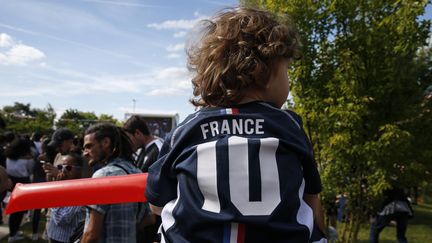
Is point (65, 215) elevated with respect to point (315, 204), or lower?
lower

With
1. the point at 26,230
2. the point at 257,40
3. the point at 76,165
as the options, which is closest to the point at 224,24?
the point at 257,40

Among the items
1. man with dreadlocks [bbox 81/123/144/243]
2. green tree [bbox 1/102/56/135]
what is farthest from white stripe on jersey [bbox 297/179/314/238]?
green tree [bbox 1/102/56/135]

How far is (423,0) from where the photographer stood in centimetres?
496

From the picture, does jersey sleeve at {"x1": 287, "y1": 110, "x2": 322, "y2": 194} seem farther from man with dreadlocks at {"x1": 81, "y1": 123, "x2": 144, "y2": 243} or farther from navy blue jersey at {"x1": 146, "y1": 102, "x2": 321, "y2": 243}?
man with dreadlocks at {"x1": 81, "y1": 123, "x2": 144, "y2": 243}

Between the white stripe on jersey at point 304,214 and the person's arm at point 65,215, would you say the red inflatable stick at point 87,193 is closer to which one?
the white stripe on jersey at point 304,214

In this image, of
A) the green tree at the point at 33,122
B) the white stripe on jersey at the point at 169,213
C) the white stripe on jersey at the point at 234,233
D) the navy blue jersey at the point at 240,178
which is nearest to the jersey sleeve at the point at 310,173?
the navy blue jersey at the point at 240,178

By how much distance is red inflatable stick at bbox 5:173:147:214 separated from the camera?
1.77 m

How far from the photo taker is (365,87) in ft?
17.8

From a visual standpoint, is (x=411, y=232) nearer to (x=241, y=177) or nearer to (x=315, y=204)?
(x=315, y=204)

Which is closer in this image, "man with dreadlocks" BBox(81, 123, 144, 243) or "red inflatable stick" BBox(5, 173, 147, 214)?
"red inflatable stick" BBox(5, 173, 147, 214)

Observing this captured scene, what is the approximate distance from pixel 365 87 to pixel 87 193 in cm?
462

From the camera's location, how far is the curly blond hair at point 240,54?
1279 millimetres

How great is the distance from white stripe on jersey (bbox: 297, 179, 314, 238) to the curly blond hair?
374mm

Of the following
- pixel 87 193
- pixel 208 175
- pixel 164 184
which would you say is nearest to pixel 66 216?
pixel 87 193
